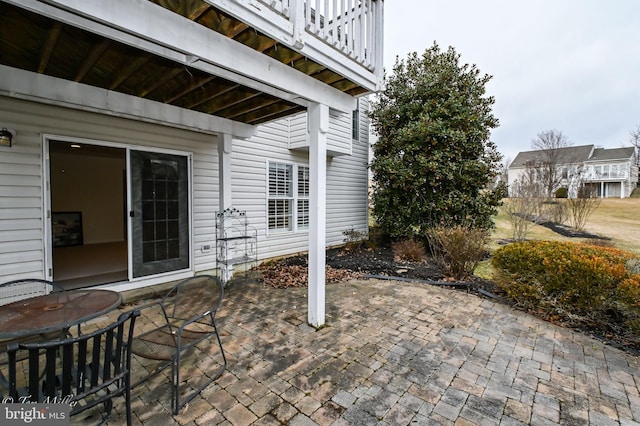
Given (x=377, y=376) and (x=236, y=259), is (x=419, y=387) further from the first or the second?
(x=236, y=259)

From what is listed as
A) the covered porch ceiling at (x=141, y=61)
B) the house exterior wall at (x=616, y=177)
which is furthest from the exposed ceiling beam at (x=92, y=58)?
the house exterior wall at (x=616, y=177)

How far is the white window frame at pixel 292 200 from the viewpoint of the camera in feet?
22.3

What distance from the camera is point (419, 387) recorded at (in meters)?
2.34

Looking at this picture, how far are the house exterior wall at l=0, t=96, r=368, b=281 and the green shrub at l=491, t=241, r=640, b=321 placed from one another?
480 centimetres

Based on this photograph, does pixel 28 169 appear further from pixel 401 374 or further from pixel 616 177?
pixel 616 177

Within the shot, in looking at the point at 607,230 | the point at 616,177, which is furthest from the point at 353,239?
the point at 616,177

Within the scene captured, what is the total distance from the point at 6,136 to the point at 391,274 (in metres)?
6.29

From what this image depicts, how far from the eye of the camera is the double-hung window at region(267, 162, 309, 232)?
692cm

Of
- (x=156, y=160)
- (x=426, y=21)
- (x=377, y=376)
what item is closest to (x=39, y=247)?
(x=156, y=160)

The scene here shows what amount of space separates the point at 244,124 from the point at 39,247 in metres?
3.39

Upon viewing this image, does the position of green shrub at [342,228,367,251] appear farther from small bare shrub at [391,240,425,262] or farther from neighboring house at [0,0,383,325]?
neighboring house at [0,0,383,325]

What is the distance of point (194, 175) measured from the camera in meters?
5.20

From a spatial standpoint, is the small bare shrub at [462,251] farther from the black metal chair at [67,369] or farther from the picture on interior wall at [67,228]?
the picture on interior wall at [67,228]

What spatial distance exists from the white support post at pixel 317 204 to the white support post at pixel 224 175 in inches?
85.4
